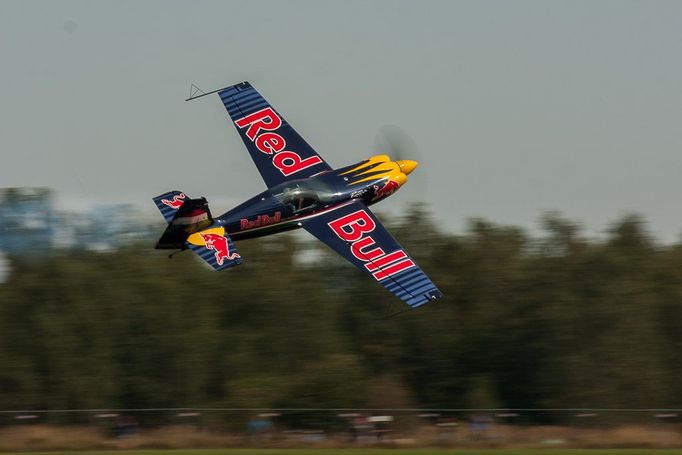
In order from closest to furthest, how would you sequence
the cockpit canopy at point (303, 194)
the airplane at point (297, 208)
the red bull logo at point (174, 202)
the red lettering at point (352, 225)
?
the airplane at point (297, 208) → the red bull logo at point (174, 202) → the red lettering at point (352, 225) → the cockpit canopy at point (303, 194)

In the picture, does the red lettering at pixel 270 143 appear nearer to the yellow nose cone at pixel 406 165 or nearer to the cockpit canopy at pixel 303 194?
the cockpit canopy at pixel 303 194

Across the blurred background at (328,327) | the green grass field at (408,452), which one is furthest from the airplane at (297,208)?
the blurred background at (328,327)

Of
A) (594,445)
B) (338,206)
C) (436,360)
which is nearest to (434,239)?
(436,360)

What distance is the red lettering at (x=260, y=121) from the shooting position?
34.8 meters

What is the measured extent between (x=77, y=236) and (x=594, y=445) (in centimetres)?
3792

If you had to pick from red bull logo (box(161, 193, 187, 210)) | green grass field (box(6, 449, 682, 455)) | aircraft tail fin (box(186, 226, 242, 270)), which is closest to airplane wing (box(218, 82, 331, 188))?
red bull logo (box(161, 193, 187, 210))

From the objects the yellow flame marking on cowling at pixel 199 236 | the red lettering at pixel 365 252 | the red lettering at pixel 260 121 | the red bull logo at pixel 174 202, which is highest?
the red lettering at pixel 260 121

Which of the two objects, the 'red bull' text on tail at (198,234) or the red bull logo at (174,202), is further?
the red bull logo at (174,202)

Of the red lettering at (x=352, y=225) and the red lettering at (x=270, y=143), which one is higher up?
the red lettering at (x=270, y=143)

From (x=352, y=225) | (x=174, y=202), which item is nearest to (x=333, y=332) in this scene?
(x=352, y=225)

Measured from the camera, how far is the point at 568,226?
2638 inches

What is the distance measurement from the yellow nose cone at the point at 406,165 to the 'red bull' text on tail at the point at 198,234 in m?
7.28

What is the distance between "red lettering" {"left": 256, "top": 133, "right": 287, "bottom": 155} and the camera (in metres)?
34.0

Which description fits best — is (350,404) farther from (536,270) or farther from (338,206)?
(338,206)
